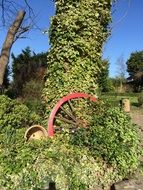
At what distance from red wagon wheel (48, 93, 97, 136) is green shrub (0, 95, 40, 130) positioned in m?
0.44

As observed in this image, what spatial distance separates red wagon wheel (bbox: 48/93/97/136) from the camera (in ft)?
26.0

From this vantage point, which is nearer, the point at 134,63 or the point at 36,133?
the point at 36,133

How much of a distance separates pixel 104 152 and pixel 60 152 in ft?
2.51

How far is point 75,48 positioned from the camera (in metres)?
8.43

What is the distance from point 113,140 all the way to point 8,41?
10.2 metres

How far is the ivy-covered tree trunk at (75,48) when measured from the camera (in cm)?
833

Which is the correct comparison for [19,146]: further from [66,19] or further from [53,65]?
[66,19]

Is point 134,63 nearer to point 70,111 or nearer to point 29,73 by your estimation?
point 29,73

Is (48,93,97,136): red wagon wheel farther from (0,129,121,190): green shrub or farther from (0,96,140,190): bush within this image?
(0,129,121,190): green shrub

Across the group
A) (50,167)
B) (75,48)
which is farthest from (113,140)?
(75,48)

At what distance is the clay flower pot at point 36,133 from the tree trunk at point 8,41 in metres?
8.63

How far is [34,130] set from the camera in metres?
7.36

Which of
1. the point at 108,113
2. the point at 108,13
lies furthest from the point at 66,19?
the point at 108,113

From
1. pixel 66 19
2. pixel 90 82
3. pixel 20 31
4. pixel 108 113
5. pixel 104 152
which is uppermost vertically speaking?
pixel 20 31
